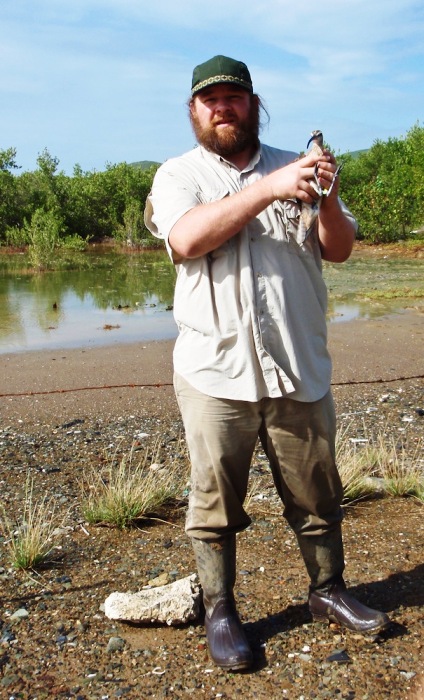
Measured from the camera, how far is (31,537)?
12.2 feet

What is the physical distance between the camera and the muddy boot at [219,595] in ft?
9.47

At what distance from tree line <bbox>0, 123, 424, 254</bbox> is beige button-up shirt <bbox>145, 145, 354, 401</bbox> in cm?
2469

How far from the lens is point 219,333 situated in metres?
2.73

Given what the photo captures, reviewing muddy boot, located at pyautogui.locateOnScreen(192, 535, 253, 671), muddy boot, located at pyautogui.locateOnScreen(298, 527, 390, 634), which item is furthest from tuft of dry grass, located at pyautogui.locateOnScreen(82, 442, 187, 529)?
muddy boot, located at pyautogui.locateOnScreen(298, 527, 390, 634)

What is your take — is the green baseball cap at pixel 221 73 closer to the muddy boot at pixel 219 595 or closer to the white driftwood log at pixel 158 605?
the muddy boot at pixel 219 595

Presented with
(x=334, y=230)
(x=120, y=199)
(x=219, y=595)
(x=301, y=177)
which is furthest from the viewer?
(x=120, y=199)

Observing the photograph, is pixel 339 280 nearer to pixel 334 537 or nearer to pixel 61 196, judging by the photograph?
pixel 334 537

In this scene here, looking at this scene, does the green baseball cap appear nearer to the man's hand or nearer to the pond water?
the man's hand

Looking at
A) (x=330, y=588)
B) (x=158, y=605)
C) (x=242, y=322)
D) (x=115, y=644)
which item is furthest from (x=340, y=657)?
(x=242, y=322)

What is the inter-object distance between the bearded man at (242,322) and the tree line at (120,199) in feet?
80.8

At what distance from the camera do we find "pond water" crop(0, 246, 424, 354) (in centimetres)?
1183

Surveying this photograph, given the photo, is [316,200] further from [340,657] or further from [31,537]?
[31,537]

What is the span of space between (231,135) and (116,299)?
45.4 feet

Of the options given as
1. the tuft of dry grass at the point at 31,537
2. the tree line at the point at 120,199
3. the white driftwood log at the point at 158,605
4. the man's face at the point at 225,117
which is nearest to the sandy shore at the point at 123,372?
the tuft of dry grass at the point at 31,537
